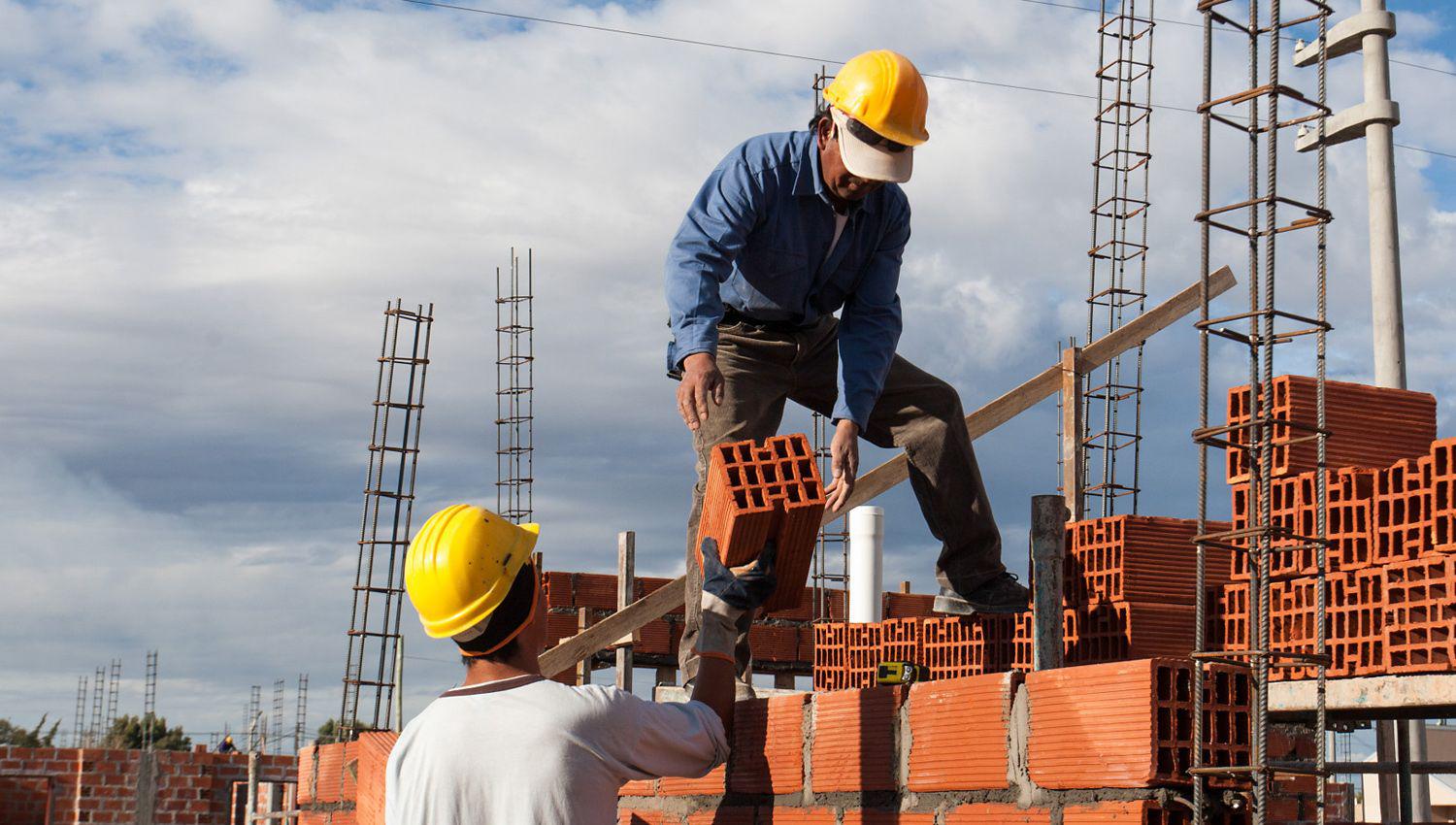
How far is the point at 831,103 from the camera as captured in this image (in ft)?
13.8

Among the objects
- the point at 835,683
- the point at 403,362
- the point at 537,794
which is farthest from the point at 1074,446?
the point at 403,362

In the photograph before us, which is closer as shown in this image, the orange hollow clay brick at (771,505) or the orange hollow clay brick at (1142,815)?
the orange hollow clay brick at (1142,815)

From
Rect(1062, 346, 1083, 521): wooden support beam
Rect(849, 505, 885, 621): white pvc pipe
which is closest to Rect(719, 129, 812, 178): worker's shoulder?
Rect(1062, 346, 1083, 521): wooden support beam

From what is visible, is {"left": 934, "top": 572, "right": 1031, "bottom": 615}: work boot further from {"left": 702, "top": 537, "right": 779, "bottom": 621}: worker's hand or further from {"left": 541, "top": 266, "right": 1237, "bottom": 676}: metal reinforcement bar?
{"left": 702, "top": 537, "right": 779, "bottom": 621}: worker's hand

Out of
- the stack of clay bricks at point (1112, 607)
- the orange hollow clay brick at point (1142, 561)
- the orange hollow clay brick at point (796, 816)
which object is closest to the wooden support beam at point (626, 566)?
the stack of clay bricks at point (1112, 607)

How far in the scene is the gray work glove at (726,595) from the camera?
11.0 ft

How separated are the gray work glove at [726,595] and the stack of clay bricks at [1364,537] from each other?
206 centimetres

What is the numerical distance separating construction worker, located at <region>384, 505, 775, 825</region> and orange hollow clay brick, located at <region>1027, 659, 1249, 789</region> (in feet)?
2.42

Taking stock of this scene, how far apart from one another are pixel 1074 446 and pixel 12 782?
1531cm

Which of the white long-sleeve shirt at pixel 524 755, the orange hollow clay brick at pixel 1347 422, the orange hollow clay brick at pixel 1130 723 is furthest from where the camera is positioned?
the orange hollow clay brick at pixel 1347 422

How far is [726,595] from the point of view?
136 inches

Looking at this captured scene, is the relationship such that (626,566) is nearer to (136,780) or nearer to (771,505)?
(771,505)

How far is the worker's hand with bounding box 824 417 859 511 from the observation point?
4.23 meters

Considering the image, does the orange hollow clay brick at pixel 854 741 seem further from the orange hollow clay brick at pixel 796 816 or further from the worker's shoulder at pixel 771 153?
the worker's shoulder at pixel 771 153
